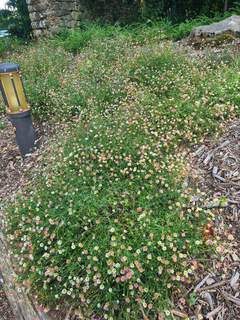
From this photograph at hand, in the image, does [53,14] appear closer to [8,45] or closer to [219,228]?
[8,45]

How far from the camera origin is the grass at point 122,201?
187 cm

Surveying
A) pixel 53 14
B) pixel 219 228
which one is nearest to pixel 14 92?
pixel 219 228

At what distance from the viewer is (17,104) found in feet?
10.4

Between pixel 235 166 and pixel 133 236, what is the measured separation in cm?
121

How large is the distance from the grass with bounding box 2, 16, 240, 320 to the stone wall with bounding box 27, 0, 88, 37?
591 centimetres

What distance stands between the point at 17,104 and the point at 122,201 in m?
1.69

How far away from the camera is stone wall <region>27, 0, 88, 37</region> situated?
8.64 m

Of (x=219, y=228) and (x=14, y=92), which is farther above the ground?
(x=14, y=92)

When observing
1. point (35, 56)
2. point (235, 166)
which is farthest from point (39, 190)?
point (35, 56)

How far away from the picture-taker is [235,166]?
2650mm

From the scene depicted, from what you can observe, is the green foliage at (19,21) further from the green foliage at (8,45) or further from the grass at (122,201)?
the grass at (122,201)

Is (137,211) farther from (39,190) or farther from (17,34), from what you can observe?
(17,34)

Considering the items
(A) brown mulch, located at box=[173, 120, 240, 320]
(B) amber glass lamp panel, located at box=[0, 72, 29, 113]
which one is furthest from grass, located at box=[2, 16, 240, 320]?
(B) amber glass lamp panel, located at box=[0, 72, 29, 113]

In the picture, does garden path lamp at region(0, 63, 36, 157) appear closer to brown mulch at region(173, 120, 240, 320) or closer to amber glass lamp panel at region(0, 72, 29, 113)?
amber glass lamp panel at region(0, 72, 29, 113)
